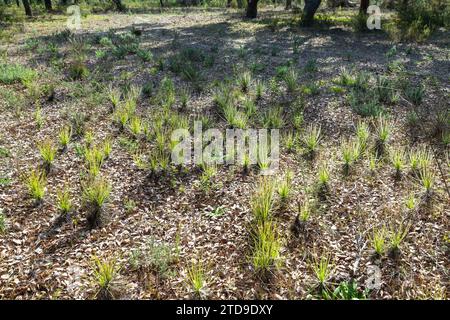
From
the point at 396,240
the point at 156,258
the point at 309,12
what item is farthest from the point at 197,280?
the point at 309,12

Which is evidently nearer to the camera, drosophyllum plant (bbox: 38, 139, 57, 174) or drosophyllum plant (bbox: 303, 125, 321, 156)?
drosophyllum plant (bbox: 38, 139, 57, 174)

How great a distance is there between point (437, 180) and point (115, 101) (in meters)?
6.92

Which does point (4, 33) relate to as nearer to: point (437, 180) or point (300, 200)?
point (300, 200)

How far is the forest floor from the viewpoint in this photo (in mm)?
4098

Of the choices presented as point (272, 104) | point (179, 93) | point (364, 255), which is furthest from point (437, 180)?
point (179, 93)

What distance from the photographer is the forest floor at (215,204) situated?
4098 millimetres

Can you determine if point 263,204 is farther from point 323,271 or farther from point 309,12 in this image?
point 309,12

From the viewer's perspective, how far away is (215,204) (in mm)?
5387

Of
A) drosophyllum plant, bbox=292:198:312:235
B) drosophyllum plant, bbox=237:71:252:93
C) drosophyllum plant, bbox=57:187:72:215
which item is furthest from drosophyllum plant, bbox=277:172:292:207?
drosophyllum plant, bbox=237:71:252:93

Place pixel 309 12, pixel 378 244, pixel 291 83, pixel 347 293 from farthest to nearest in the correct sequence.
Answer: pixel 309 12, pixel 291 83, pixel 378 244, pixel 347 293

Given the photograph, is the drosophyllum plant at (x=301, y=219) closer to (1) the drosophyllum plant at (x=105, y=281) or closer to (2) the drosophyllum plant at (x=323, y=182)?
(2) the drosophyllum plant at (x=323, y=182)

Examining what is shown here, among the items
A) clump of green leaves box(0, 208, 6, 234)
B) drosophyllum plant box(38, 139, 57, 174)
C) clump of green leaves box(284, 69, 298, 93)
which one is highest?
clump of green leaves box(284, 69, 298, 93)

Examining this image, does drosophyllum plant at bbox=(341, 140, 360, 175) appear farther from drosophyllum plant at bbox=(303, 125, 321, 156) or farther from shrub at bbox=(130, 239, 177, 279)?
shrub at bbox=(130, 239, 177, 279)

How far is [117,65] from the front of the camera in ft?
38.1
